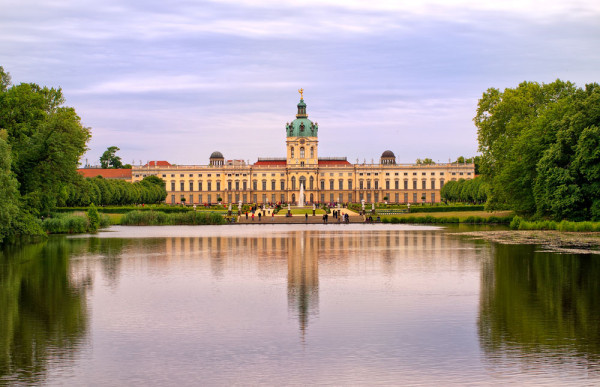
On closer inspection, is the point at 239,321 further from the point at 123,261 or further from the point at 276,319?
the point at 123,261

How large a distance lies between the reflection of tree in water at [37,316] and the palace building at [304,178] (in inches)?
4125

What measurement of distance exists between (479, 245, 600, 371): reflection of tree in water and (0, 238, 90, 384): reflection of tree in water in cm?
652

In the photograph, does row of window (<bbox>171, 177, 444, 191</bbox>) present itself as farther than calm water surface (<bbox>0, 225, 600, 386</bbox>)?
Yes

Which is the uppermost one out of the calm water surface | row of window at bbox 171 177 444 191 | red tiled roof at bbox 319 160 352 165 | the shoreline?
red tiled roof at bbox 319 160 352 165

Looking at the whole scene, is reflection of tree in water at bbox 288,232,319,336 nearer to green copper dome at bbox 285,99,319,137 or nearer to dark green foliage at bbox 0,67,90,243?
dark green foliage at bbox 0,67,90,243

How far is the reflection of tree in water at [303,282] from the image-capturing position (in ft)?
45.3

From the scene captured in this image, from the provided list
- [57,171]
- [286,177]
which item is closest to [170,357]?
[57,171]

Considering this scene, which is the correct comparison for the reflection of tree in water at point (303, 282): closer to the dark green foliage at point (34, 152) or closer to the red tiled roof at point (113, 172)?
the dark green foliage at point (34, 152)

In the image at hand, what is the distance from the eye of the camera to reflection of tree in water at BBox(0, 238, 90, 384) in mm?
10117

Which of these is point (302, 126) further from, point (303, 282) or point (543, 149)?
point (303, 282)

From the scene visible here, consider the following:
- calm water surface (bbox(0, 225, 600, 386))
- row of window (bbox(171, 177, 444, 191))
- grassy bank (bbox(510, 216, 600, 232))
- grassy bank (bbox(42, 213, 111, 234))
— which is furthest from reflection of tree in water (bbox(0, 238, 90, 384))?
row of window (bbox(171, 177, 444, 191))

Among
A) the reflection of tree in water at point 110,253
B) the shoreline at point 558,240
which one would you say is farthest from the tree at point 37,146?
the shoreline at point 558,240

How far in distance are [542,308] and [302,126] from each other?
369ft

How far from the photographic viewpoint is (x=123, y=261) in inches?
904
